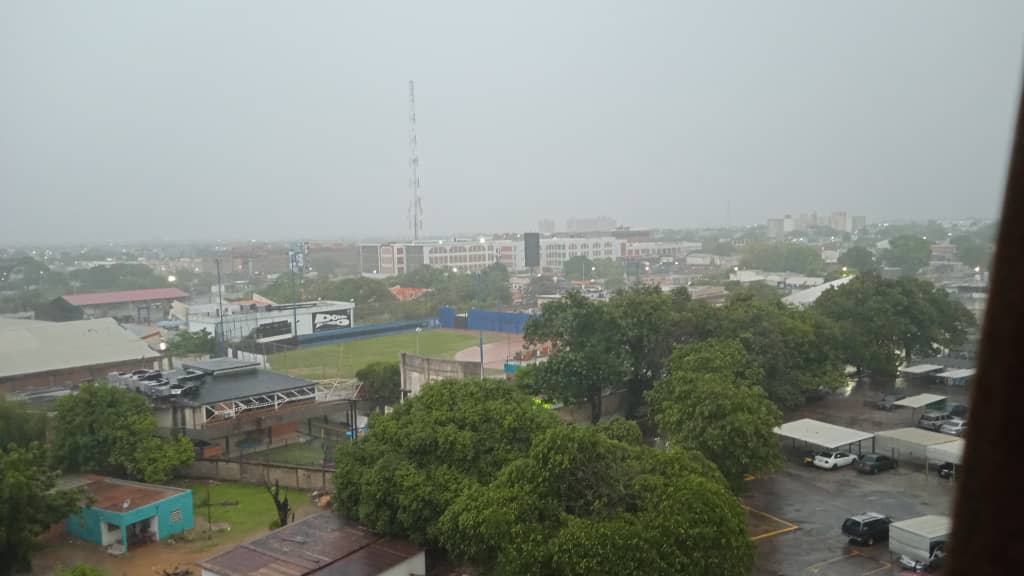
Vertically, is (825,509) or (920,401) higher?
(920,401)

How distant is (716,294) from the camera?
2847cm

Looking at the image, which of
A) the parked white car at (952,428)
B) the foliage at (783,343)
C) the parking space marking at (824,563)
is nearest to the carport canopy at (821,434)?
the foliage at (783,343)

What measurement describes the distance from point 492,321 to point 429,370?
1171cm

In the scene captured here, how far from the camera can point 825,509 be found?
920 centimetres

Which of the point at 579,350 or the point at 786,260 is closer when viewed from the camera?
the point at 579,350

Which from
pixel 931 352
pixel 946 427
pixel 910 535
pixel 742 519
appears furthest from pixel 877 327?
pixel 742 519

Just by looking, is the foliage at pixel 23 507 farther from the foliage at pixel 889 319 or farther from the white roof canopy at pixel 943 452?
the foliage at pixel 889 319

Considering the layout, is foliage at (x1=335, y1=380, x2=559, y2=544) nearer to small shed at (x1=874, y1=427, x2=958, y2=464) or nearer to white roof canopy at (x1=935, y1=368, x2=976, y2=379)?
small shed at (x1=874, y1=427, x2=958, y2=464)

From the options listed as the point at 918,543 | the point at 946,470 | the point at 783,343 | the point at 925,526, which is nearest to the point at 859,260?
the point at 783,343

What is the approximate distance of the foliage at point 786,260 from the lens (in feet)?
147

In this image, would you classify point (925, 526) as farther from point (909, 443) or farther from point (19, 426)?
point (19, 426)

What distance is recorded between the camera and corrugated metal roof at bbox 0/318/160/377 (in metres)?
17.2

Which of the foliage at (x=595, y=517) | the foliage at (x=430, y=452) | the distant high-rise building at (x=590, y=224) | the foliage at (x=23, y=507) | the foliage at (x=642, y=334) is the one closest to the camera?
the foliage at (x=595, y=517)

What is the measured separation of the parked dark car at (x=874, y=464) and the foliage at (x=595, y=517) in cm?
428
